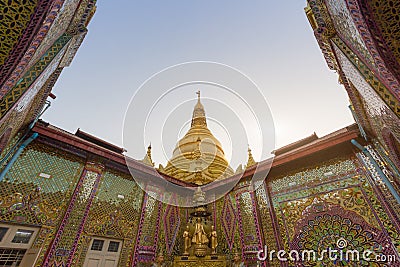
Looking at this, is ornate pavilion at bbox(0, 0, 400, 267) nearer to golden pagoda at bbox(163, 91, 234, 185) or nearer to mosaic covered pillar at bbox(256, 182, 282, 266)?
mosaic covered pillar at bbox(256, 182, 282, 266)

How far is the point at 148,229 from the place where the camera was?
656cm

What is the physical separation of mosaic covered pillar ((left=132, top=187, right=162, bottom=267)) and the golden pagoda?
2446mm

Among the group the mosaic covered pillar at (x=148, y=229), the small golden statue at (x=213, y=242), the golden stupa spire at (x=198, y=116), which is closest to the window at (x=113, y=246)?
the mosaic covered pillar at (x=148, y=229)

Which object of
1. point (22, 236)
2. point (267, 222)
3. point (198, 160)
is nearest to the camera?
point (22, 236)

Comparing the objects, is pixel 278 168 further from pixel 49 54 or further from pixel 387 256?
pixel 49 54

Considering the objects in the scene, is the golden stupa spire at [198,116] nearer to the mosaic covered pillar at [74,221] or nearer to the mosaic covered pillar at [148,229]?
the mosaic covered pillar at [148,229]

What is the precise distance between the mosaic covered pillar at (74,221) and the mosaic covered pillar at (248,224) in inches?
180

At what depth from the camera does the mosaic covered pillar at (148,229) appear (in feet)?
20.0

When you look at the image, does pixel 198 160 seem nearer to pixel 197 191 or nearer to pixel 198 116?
pixel 197 191

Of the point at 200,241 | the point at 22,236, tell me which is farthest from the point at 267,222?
the point at 22,236

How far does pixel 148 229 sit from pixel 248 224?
3.18 metres

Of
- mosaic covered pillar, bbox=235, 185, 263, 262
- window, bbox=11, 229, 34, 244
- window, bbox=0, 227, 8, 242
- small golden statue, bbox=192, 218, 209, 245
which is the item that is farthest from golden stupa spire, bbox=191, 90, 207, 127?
window, bbox=0, 227, 8, 242

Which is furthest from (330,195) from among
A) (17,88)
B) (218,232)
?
(17,88)

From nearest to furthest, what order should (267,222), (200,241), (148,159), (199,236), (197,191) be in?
(267,222)
(200,241)
(199,236)
(197,191)
(148,159)
